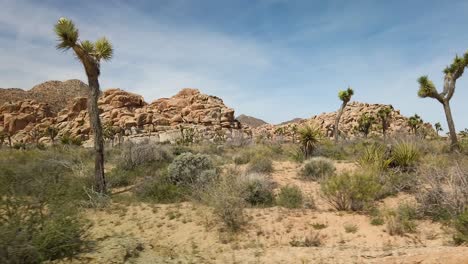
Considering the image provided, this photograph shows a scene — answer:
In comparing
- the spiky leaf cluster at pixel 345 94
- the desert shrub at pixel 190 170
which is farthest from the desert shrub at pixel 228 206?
the spiky leaf cluster at pixel 345 94

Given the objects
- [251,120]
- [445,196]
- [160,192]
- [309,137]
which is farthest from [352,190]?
[251,120]

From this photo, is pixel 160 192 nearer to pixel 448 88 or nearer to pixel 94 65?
pixel 94 65

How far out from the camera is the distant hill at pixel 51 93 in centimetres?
8262

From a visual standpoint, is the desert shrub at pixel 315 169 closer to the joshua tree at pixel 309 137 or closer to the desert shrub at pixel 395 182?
the desert shrub at pixel 395 182

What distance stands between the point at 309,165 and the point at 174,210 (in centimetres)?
669

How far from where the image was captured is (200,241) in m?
8.79

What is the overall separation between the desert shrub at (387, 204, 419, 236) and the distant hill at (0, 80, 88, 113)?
7975 centimetres

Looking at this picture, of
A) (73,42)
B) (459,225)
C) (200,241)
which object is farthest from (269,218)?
(73,42)

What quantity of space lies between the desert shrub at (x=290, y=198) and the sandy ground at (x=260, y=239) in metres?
0.46

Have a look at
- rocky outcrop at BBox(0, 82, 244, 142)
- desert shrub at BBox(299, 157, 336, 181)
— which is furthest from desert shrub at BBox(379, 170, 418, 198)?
rocky outcrop at BBox(0, 82, 244, 142)

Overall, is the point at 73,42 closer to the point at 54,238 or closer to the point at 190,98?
the point at 54,238

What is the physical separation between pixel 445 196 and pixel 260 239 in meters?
4.56

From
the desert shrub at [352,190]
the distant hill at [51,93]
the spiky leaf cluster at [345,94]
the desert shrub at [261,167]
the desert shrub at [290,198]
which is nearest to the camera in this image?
the desert shrub at [352,190]

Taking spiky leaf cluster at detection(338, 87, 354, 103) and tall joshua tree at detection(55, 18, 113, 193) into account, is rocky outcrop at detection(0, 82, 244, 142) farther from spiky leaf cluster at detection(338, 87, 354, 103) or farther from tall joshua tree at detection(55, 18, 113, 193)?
tall joshua tree at detection(55, 18, 113, 193)
